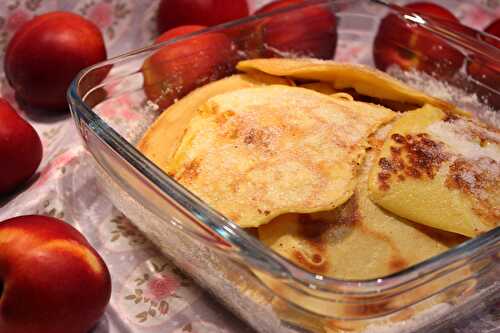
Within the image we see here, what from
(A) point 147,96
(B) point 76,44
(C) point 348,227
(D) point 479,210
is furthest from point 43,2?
(D) point 479,210

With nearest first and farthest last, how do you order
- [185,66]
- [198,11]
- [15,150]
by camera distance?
[15,150]
[185,66]
[198,11]

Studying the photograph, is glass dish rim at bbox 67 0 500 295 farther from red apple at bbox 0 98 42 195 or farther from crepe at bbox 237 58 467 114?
crepe at bbox 237 58 467 114

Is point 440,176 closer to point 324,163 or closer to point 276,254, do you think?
point 324,163

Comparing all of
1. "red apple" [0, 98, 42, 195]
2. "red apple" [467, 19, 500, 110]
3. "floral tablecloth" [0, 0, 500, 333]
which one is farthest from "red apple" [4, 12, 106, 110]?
"red apple" [467, 19, 500, 110]

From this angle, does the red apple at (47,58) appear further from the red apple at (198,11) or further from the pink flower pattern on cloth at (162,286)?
the pink flower pattern on cloth at (162,286)

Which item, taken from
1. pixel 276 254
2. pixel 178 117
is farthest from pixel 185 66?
pixel 276 254
